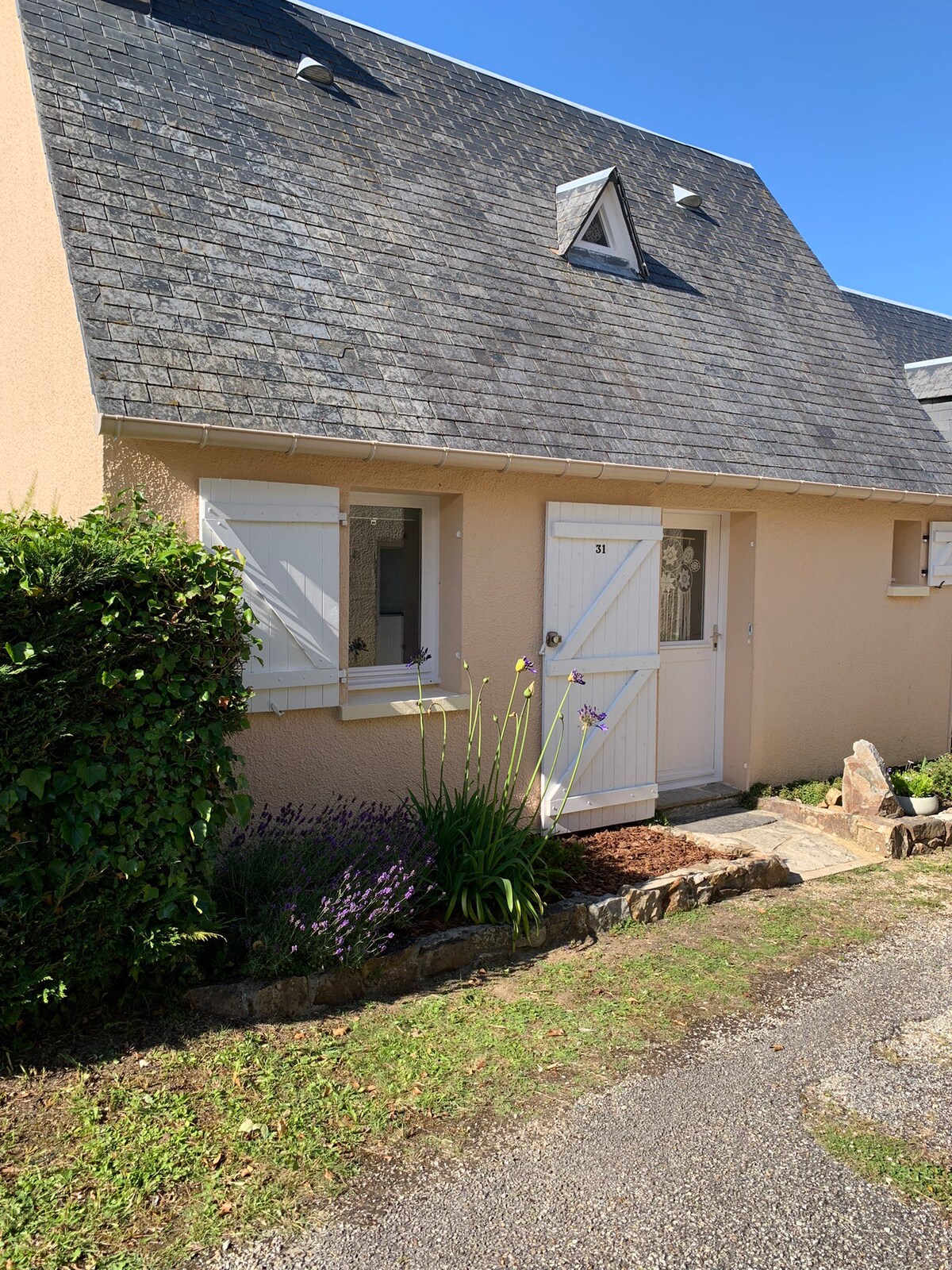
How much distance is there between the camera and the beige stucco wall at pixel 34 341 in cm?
583

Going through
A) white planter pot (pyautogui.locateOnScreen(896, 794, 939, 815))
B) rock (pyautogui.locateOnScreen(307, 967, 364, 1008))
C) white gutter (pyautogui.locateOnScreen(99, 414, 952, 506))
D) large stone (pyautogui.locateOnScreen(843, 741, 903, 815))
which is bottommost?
rock (pyautogui.locateOnScreen(307, 967, 364, 1008))

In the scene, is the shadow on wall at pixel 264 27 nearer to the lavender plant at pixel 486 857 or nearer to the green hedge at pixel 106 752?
the green hedge at pixel 106 752

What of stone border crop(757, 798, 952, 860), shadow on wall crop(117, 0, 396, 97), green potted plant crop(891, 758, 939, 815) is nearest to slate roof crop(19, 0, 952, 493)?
shadow on wall crop(117, 0, 396, 97)

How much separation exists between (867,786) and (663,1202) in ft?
17.2

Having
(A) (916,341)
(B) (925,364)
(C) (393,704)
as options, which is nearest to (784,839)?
(C) (393,704)

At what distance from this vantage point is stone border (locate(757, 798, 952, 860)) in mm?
7586

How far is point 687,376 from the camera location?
8492 mm

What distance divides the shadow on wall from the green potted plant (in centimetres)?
739

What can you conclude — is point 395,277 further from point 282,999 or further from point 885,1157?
point 885,1157

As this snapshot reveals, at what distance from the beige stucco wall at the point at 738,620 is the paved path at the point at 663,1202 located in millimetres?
2791

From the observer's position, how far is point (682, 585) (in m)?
8.67

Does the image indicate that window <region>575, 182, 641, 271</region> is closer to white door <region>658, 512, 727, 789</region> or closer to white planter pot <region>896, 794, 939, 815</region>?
white door <region>658, 512, 727, 789</region>

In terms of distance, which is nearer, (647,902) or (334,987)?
(334,987)

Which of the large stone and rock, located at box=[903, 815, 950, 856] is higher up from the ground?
Result: the large stone
